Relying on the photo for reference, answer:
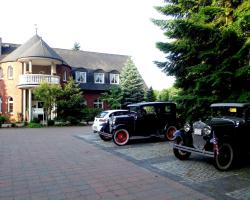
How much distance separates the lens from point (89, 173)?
25.6 ft

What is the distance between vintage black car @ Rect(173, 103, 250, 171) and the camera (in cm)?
810

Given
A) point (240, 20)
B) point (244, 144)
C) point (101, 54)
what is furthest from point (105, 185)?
point (101, 54)

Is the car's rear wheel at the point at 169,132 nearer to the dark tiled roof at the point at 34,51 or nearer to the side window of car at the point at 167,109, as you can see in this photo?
the side window of car at the point at 167,109

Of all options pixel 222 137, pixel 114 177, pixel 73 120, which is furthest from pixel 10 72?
pixel 222 137

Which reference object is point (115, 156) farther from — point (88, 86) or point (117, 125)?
point (88, 86)

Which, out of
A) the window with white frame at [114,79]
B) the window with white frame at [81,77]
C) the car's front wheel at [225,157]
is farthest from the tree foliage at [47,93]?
the car's front wheel at [225,157]

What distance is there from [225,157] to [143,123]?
606 centimetres

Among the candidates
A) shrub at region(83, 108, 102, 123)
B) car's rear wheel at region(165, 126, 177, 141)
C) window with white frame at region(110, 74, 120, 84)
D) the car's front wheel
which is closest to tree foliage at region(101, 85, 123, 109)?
shrub at region(83, 108, 102, 123)

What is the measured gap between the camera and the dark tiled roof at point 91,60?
39.9 meters

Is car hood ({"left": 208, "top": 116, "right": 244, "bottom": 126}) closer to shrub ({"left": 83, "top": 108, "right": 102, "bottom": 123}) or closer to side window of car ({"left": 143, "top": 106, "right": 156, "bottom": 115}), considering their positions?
side window of car ({"left": 143, "top": 106, "right": 156, "bottom": 115})

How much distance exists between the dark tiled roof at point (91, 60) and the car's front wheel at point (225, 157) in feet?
107

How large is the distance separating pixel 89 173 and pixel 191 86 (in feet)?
25.1

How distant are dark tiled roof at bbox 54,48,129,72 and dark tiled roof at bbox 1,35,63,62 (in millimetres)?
6142

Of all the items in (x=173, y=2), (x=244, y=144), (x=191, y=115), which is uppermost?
(x=173, y=2)
